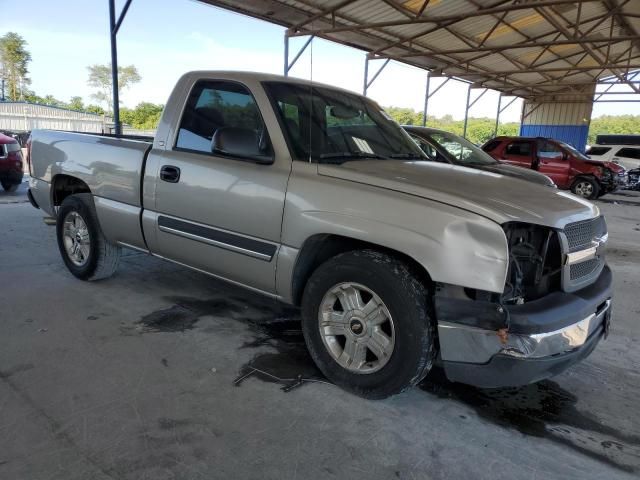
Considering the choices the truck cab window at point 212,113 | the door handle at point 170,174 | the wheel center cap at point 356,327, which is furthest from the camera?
the door handle at point 170,174

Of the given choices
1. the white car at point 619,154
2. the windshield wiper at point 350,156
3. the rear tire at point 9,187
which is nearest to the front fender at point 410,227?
the windshield wiper at point 350,156

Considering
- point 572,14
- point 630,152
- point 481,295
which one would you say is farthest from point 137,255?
point 630,152

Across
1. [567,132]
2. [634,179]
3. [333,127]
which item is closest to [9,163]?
[333,127]

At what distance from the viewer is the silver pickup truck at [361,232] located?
2344 mm

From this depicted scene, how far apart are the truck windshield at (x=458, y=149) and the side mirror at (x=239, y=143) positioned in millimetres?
5644

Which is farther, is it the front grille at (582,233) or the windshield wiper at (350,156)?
the windshield wiper at (350,156)

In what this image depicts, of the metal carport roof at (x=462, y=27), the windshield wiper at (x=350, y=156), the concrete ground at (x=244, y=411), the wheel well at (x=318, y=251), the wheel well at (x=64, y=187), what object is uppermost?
the metal carport roof at (x=462, y=27)

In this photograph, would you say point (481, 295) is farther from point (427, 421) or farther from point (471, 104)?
point (471, 104)

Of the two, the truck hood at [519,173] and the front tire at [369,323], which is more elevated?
the truck hood at [519,173]

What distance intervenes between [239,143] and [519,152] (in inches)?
477

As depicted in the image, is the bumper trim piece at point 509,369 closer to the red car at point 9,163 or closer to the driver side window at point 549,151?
the red car at point 9,163

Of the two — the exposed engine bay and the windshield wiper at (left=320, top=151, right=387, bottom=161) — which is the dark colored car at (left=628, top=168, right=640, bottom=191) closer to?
the windshield wiper at (left=320, top=151, right=387, bottom=161)

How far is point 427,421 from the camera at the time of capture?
2.60 metres

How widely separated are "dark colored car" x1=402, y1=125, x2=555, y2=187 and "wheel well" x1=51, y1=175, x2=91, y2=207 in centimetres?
504
